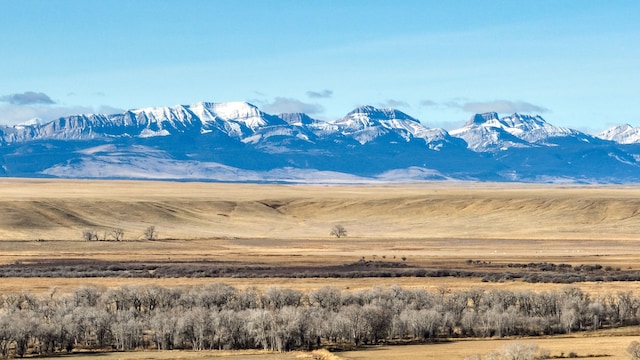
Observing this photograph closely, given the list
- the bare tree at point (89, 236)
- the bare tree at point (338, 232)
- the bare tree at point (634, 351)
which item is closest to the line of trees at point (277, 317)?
the bare tree at point (634, 351)

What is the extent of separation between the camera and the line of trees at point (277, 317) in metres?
66.2

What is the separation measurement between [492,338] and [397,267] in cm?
4423

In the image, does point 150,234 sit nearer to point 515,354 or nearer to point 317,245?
point 317,245

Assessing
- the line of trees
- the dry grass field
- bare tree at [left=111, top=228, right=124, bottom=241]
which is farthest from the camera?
bare tree at [left=111, top=228, right=124, bottom=241]

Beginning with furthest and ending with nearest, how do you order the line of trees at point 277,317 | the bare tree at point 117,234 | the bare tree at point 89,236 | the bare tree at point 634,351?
the bare tree at point 117,234, the bare tree at point 89,236, the line of trees at point 277,317, the bare tree at point 634,351

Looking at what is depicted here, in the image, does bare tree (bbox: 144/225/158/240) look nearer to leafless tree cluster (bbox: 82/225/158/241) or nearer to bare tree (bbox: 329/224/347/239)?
leafless tree cluster (bbox: 82/225/158/241)

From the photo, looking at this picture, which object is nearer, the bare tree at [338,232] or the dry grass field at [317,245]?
the dry grass field at [317,245]

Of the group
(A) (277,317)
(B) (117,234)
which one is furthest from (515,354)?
(B) (117,234)

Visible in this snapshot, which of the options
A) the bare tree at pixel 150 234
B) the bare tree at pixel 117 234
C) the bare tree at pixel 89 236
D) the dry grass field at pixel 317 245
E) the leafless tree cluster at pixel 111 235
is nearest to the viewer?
the dry grass field at pixel 317 245

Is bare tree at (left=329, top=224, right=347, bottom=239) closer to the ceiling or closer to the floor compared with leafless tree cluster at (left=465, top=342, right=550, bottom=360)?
closer to the ceiling

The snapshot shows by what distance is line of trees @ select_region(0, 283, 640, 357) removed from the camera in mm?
66188

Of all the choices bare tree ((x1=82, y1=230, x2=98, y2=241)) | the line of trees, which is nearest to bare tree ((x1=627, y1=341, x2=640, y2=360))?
the line of trees

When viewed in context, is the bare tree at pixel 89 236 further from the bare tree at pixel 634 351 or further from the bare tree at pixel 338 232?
the bare tree at pixel 634 351

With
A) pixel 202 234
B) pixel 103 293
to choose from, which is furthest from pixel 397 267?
pixel 202 234
